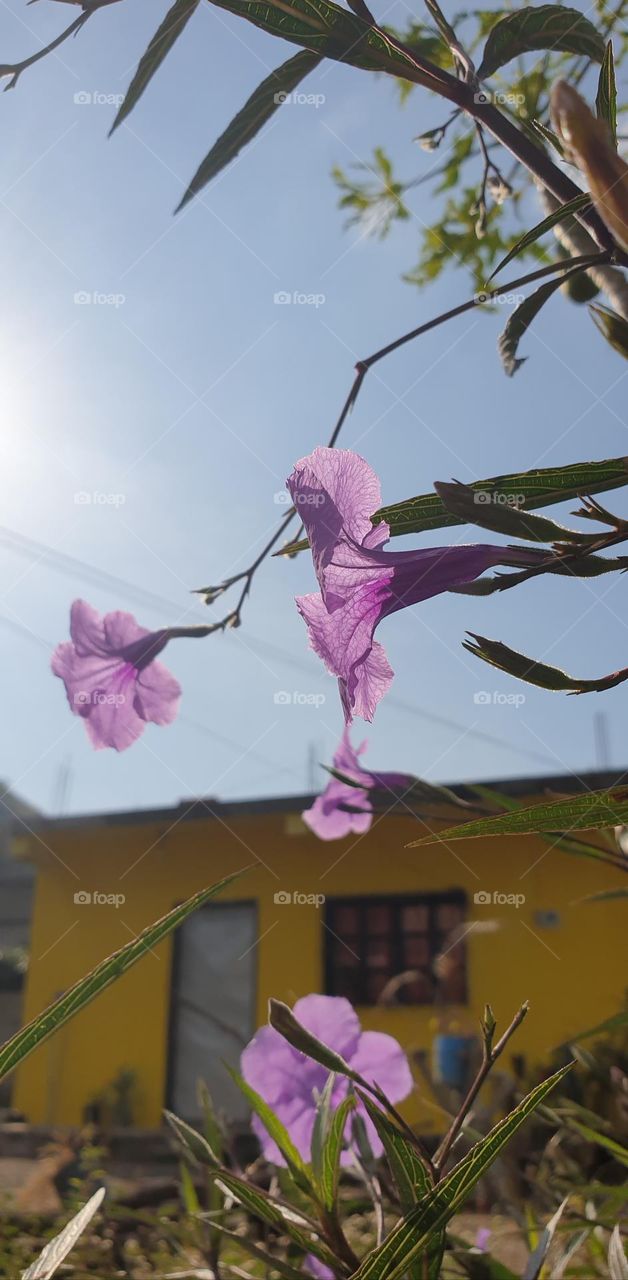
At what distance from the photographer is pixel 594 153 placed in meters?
0.25

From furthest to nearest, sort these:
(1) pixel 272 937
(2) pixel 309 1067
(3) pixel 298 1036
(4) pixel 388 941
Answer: (1) pixel 272 937 → (4) pixel 388 941 → (2) pixel 309 1067 → (3) pixel 298 1036

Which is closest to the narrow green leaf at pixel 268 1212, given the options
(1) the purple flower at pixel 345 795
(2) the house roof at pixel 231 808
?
(1) the purple flower at pixel 345 795

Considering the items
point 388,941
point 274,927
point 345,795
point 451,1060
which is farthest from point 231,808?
point 345,795

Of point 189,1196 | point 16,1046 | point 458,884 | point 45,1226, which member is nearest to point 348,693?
point 16,1046

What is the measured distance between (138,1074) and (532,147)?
7.16m

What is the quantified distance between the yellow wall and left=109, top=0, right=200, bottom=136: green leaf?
5407mm

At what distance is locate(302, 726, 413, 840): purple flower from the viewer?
2.70 ft

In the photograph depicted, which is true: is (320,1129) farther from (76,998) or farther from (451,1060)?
(451,1060)

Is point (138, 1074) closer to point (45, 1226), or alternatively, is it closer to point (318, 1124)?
point (45, 1226)

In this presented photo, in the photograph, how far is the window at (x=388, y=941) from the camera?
237 inches

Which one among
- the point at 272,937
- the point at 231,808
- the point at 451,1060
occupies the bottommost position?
the point at 272,937

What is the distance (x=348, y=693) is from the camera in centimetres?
47

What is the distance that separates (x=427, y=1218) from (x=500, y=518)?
0.26 metres

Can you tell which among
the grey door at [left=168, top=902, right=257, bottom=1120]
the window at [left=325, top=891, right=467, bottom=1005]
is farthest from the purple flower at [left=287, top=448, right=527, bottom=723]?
the grey door at [left=168, top=902, right=257, bottom=1120]
